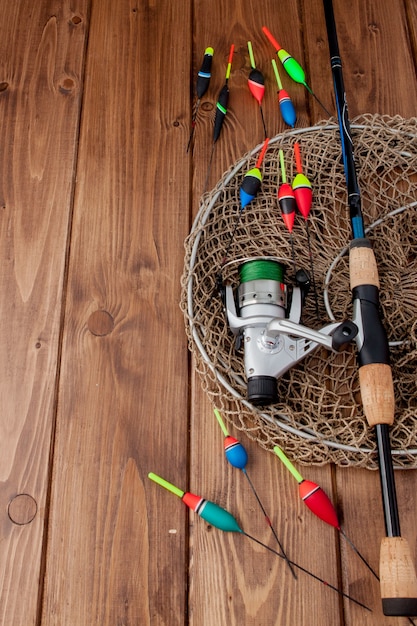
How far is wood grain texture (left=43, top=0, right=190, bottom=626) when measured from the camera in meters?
1.11

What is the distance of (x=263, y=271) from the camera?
1.17 m

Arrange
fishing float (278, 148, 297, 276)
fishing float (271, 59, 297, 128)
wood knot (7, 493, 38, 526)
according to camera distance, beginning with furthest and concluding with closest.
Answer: fishing float (271, 59, 297, 128)
fishing float (278, 148, 297, 276)
wood knot (7, 493, 38, 526)

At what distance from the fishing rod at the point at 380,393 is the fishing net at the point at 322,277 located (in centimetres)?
7

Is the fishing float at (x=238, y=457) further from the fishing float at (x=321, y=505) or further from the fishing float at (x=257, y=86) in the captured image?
the fishing float at (x=257, y=86)

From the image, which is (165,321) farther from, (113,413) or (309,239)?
(309,239)

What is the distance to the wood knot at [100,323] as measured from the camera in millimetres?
1289

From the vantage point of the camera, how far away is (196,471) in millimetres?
1173

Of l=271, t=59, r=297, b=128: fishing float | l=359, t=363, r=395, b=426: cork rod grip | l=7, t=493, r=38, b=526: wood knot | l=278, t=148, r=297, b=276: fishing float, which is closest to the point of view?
l=359, t=363, r=395, b=426: cork rod grip

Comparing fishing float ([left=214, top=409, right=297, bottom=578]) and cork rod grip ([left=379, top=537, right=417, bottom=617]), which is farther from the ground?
fishing float ([left=214, top=409, right=297, bottom=578])

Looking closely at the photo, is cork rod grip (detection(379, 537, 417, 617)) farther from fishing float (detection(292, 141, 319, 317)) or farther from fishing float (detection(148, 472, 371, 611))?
fishing float (detection(292, 141, 319, 317))

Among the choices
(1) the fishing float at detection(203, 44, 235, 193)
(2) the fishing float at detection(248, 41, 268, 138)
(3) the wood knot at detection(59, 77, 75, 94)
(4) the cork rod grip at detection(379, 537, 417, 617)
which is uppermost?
(3) the wood knot at detection(59, 77, 75, 94)

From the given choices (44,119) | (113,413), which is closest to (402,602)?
(113,413)

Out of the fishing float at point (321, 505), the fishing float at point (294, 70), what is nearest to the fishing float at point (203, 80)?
the fishing float at point (294, 70)

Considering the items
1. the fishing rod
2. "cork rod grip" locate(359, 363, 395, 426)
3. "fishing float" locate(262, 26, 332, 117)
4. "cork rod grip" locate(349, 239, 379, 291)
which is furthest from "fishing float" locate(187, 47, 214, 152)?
"cork rod grip" locate(359, 363, 395, 426)
